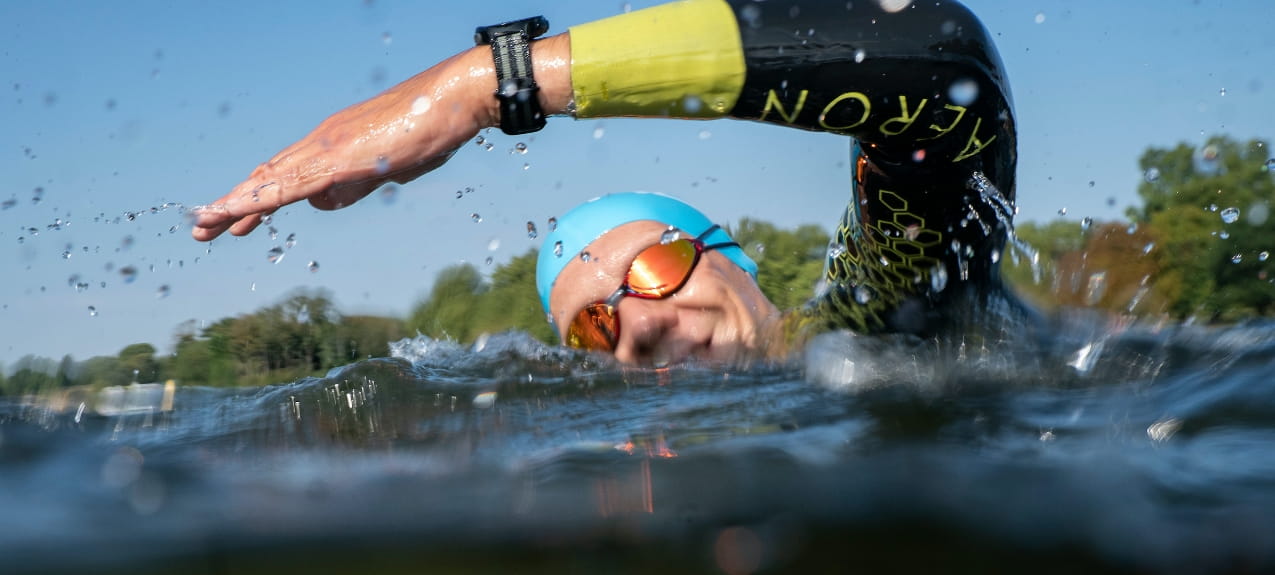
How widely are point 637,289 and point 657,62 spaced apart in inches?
43.6

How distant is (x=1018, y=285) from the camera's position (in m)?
3.95

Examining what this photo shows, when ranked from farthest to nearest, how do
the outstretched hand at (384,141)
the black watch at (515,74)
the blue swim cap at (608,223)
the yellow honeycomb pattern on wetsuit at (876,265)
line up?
1. the blue swim cap at (608,223)
2. the yellow honeycomb pattern on wetsuit at (876,265)
3. the black watch at (515,74)
4. the outstretched hand at (384,141)

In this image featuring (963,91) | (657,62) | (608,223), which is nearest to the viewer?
(657,62)

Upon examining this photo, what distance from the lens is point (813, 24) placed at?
2.33 m

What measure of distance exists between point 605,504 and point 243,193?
4.09 feet

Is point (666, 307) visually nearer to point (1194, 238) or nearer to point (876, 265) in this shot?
point (876, 265)

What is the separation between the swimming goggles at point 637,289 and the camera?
10.6ft

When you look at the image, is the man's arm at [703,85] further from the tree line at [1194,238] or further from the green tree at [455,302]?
the green tree at [455,302]

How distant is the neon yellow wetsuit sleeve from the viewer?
224 cm

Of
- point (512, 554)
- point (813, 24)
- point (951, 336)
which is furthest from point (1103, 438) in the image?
point (951, 336)

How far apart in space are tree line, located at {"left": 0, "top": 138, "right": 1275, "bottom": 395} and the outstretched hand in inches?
A: 35.5

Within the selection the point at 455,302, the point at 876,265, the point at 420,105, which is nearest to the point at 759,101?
the point at 420,105

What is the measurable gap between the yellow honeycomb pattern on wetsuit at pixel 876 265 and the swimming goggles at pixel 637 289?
1.54 ft

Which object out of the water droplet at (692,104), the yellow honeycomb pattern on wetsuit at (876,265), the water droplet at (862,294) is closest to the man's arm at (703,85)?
the water droplet at (692,104)
